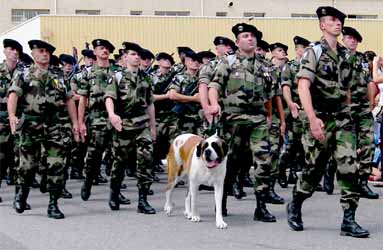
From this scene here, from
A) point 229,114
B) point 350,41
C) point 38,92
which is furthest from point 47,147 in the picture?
point 350,41

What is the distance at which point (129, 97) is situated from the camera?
9.90 metres

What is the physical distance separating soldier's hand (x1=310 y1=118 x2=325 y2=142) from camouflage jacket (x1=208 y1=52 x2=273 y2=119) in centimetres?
124

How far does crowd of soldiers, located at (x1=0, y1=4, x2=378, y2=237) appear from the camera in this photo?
796 cm

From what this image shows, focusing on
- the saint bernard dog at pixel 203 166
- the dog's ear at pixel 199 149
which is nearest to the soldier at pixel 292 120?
the saint bernard dog at pixel 203 166

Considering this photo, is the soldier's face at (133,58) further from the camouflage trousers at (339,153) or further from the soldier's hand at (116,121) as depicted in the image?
the camouflage trousers at (339,153)

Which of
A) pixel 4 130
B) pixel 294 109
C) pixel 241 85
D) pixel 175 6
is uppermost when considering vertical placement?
pixel 175 6

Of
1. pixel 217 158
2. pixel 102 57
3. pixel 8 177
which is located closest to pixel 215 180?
pixel 217 158

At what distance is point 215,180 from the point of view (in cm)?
883

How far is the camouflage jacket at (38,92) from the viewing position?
9602 millimetres

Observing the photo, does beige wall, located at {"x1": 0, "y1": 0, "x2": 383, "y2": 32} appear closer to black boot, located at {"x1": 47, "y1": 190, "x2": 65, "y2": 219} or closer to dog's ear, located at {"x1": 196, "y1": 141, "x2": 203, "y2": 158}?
black boot, located at {"x1": 47, "y1": 190, "x2": 65, "y2": 219}

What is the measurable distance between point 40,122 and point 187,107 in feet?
11.7

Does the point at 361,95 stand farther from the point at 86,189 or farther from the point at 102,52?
the point at 86,189

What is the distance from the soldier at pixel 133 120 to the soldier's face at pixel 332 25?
276 centimetres

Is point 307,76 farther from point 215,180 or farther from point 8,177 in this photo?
point 8,177
